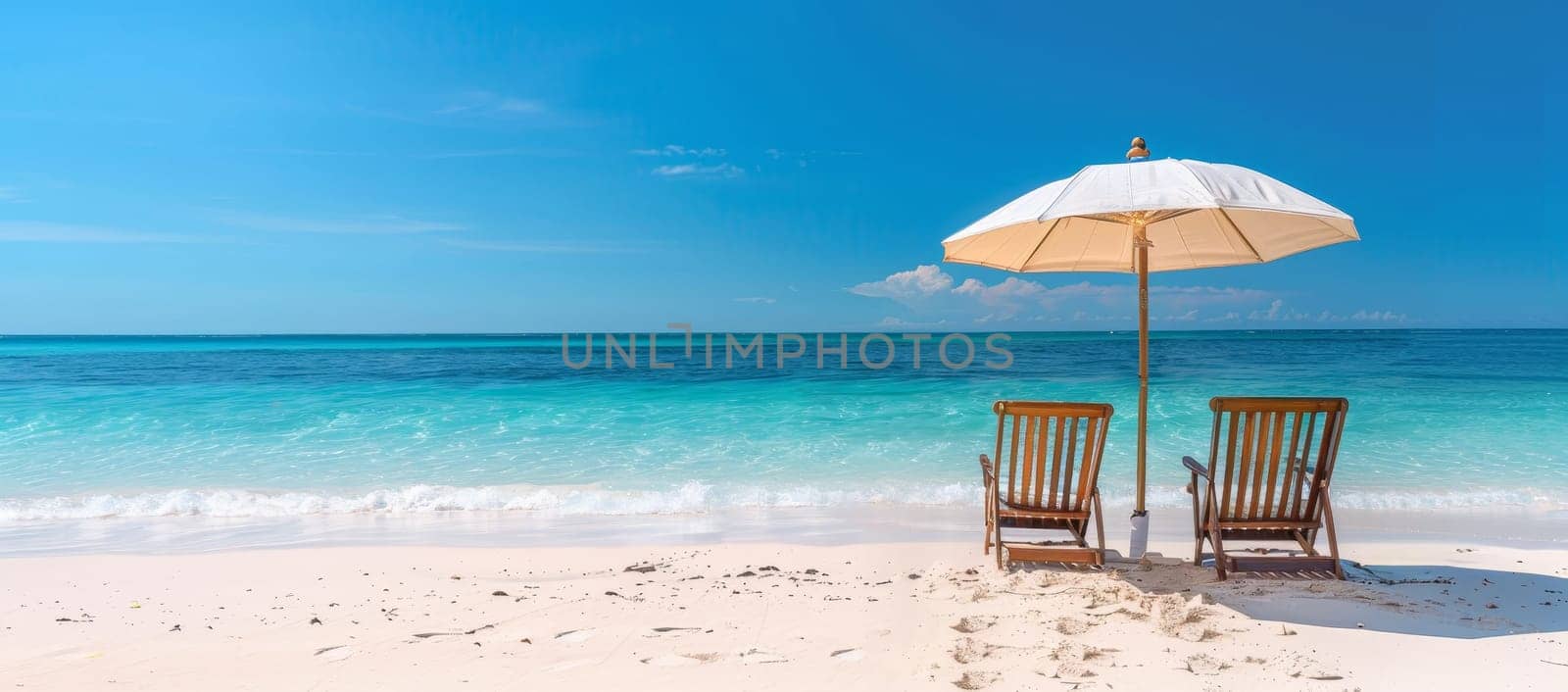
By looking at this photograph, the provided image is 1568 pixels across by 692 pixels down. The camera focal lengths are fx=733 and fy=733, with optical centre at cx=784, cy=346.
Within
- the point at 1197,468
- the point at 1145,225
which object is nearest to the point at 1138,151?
the point at 1145,225

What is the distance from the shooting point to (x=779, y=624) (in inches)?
137

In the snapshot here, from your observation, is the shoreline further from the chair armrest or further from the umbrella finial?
the umbrella finial

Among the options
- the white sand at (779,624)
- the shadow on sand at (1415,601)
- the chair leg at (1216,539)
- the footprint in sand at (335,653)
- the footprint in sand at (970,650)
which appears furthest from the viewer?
the chair leg at (1216,539)

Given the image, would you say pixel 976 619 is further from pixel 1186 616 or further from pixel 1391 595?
pixel 1391 595

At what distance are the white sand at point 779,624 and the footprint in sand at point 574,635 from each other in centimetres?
1

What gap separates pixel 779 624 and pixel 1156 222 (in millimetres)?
3438

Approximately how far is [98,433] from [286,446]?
11.1ft

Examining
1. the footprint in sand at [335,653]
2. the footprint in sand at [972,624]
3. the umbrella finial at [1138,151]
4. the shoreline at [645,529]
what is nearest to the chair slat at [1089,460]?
the shoreline at [645,529]

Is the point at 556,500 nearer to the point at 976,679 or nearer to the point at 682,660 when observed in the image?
the point at 682,660

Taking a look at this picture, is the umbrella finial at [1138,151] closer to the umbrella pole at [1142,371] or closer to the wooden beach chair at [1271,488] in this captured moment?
the umbrella pole at [1142,371]

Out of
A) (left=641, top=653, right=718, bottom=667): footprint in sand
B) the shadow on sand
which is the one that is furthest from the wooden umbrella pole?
(left=641, top=653, right=718, bottom=667): footprint in sand

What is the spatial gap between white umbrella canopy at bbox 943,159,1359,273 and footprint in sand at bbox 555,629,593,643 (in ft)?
8.87

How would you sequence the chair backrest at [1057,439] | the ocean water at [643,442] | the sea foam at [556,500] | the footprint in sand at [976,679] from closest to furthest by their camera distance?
the footprint in sand at [976,679]
the chair backrest at [1057,439]
the sea foam at [556,500]
the ocean water at [643,442]

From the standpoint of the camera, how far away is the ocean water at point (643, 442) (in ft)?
22.2
